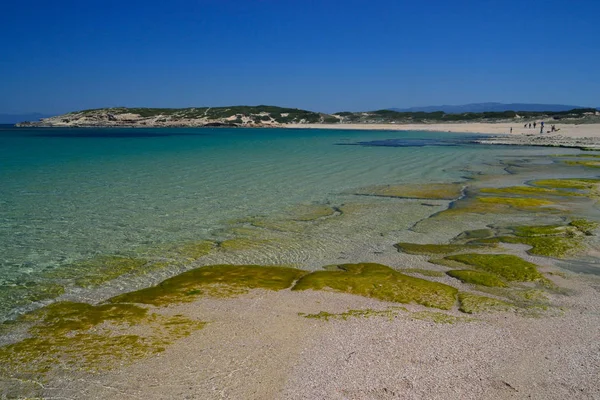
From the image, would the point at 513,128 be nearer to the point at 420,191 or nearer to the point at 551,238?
the point at 420,191

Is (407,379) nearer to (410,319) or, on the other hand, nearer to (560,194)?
(410,319)

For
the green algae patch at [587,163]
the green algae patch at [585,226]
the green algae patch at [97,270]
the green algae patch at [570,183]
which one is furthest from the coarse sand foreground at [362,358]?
the green algae patch at [587,163]

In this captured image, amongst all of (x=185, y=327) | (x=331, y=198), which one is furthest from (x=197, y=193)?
(x=185, y=327)

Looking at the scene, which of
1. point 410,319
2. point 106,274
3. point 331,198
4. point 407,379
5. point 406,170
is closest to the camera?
point 407,379

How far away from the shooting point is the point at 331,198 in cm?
2725

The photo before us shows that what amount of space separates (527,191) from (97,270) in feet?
80.2

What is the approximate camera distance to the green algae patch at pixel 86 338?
8.64m

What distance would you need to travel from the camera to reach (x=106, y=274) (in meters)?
13.9

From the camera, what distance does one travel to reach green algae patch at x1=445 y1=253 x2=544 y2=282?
13578 millimetres

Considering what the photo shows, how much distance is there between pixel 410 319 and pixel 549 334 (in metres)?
2.84

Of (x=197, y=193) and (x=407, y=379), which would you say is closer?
(x=407, y=379)

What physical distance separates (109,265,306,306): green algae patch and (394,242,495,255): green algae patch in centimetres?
444

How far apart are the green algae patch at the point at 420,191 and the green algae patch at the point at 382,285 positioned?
14345 millimetres

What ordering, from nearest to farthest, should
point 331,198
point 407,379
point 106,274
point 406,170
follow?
point 407,379 < point 106,274 < point 331,198 < point 406,170
